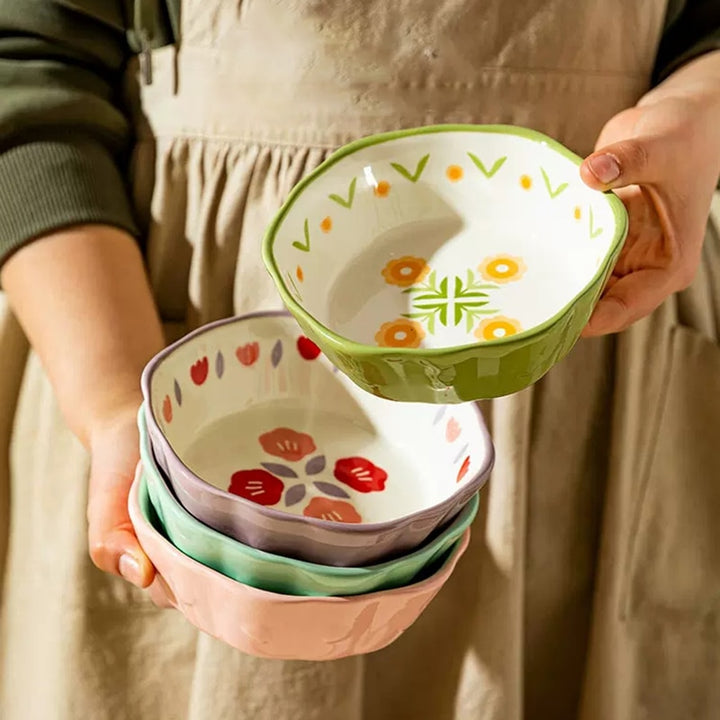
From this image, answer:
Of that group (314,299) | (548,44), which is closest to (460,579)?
(314,299)

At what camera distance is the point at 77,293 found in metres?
0.55

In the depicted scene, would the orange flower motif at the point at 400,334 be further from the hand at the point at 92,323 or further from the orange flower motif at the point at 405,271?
the hand at the point at 92,323

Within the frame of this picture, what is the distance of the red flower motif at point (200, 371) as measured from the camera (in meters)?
0.50

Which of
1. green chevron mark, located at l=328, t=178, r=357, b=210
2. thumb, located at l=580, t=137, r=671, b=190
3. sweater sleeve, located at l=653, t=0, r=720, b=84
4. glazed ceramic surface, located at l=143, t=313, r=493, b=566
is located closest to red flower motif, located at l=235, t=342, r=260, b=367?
glazed ceramic surface, located at l=143, t=313, r=493, b=566

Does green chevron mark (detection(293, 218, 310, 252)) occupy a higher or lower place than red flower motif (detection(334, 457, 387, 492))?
higher

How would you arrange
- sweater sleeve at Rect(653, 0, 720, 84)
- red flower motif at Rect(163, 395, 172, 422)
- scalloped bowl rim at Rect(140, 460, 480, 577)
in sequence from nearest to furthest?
scalloped bowl rim at Rect(140, 460, 480, 577)
red flower motif at Rect(163, 395, 172, 422)
sweater sleeve at Rect(653, 0, 720, 84)

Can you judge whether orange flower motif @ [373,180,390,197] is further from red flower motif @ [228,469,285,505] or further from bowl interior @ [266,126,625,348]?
red flower motif @ [228,469,285,505]

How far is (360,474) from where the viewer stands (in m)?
0.51

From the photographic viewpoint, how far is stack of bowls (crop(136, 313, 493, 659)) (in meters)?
0.37

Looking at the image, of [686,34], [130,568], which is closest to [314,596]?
[130,568]

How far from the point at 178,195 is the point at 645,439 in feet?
1.18

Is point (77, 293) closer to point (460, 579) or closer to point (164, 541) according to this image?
point (164, 541)

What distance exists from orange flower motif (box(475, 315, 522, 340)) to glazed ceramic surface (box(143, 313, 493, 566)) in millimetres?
42

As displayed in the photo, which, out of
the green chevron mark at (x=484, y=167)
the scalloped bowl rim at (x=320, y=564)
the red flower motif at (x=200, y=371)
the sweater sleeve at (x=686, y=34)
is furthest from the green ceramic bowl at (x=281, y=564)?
the sweater sleeve at (x=686, y=34)
